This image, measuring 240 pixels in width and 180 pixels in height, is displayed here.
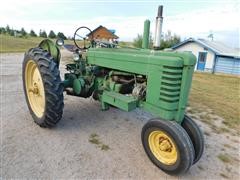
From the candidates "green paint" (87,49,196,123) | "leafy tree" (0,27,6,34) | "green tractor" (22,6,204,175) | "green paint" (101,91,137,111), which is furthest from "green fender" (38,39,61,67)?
"leafy tree" (0,27,6,34)

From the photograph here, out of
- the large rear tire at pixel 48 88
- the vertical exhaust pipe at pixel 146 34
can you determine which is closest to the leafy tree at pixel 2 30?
the large rear tire at pixel 48 88

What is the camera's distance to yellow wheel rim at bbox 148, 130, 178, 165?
2.64 m

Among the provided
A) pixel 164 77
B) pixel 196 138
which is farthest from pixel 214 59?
pixel 164 77

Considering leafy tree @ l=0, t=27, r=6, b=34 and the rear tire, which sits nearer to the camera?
the rear tire

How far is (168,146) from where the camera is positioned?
267cm

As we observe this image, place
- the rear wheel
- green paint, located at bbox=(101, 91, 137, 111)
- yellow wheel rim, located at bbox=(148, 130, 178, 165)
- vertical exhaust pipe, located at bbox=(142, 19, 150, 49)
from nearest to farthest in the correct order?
the rear wheel → yellow wheel rim, located at bbox=(148, 130, 178, 165) → green paint, located at bbox=(101, 91, 137, 111) → vertical exhaust pipe, located at bbox=(142, 19, 150, 49)

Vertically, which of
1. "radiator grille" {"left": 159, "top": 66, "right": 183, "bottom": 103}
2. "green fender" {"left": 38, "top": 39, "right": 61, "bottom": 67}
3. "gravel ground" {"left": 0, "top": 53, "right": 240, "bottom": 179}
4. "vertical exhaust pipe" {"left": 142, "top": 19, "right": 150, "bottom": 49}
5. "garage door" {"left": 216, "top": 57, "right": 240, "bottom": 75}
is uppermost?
"vertical exhaust pipe" {"left": 142, "top": 19, "right": 150, "bottom": 49}

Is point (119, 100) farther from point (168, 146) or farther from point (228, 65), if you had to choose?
point (228, 65)

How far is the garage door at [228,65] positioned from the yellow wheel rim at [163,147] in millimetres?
19068

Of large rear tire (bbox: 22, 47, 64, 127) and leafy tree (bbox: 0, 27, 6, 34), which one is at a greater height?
leafy tree (bbox: 0, 27, 6, 34)

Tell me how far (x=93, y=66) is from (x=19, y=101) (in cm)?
229

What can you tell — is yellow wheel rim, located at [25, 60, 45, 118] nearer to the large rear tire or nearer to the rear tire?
the large rear tire

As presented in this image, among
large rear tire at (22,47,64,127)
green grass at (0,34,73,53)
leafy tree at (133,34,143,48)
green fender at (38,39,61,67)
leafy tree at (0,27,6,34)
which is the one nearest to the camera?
large rear tire at (22,47,64,127)

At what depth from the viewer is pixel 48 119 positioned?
3410mm
